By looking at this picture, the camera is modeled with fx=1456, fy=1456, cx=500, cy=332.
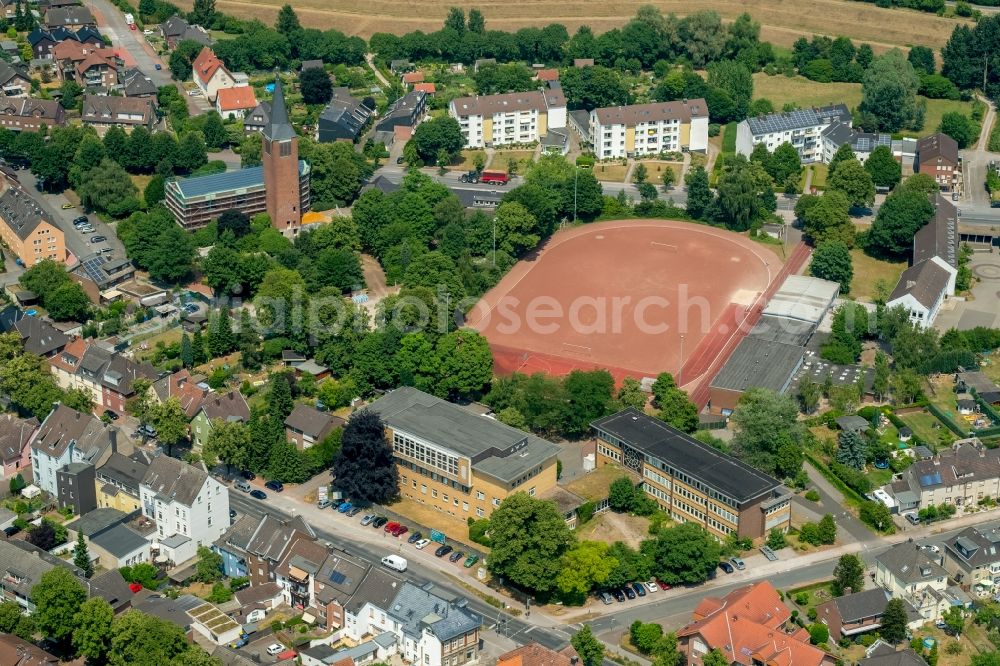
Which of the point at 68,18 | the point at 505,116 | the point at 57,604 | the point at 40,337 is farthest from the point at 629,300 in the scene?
the point at 68,18

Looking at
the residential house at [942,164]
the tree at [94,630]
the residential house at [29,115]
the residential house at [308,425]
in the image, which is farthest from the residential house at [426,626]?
the residential house at [29,115]

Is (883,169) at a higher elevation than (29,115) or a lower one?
lower

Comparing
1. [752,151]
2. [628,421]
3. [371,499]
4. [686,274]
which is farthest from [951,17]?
[371,499]

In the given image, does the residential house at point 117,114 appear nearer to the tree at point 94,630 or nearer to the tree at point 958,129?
the tree at point 94,630

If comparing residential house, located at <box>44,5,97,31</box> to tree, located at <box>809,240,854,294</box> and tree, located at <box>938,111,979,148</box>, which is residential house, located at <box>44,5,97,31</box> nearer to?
tree, located at <box>809,240,854,294</box>

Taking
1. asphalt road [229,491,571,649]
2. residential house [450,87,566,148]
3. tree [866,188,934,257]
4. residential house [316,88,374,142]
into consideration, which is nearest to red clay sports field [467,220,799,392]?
tree [866,188,934,257]

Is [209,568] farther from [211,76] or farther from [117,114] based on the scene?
[211,76]
